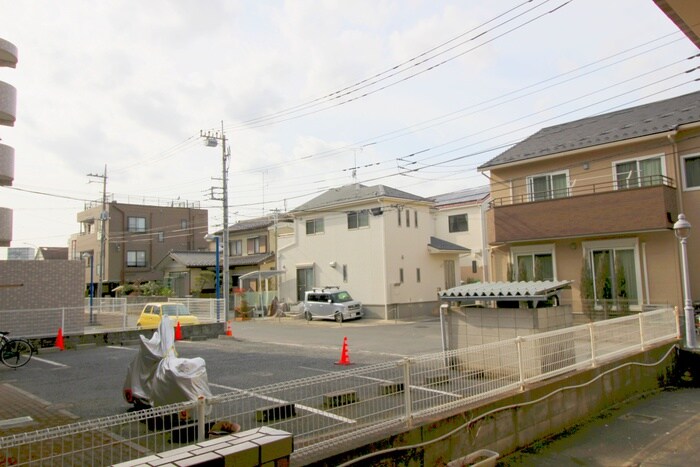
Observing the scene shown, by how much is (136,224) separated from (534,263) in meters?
37.6

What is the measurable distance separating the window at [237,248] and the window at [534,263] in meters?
23.9

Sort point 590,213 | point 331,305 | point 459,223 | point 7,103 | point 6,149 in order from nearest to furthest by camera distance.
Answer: point 7,103, point 6,149, point 590,213, point 331,305, point 459,223

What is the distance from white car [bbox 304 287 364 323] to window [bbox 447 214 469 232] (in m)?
10.1

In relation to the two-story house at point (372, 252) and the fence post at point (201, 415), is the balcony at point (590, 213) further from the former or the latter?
the fence post at point (201, 415)

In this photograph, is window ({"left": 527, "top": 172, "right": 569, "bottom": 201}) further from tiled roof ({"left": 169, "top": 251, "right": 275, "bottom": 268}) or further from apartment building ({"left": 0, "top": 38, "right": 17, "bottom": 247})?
tiled roof ({"left": 169, "top": 251, "right": 275, "bottom": 268})

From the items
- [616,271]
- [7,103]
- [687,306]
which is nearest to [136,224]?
[7,103]

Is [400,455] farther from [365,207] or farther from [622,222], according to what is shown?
[365,207]

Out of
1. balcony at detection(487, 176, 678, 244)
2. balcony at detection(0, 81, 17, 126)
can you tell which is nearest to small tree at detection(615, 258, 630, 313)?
balcony at detection(487, 176, 678, 244)

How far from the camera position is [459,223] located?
3244 centimetres

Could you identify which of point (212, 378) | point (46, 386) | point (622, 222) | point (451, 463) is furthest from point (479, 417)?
point (622, 222)

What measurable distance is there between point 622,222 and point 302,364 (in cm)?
1117

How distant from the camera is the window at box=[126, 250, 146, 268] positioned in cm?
4409

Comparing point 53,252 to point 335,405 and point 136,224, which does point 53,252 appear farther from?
point 335,405

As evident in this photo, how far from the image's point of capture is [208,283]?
37.2 m
